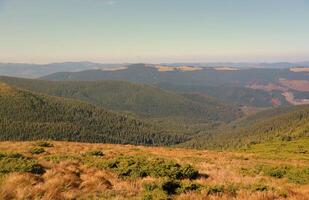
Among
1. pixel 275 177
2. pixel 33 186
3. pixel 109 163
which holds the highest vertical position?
pixel 33 186

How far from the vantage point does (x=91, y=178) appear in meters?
15.4

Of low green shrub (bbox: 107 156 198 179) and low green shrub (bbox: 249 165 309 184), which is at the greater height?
low green shrub (bbox: 107 156 198 179)

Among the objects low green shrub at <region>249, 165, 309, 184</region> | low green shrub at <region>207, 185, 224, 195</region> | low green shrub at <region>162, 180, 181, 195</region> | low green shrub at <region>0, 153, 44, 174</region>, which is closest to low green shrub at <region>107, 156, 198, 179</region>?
low green shrub at <region>162, 180, 181, 195</region>

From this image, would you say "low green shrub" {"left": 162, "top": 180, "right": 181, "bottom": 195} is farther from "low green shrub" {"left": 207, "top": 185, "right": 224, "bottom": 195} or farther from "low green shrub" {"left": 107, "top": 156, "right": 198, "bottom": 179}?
"low green shrub" {"left": 107, "top": 156, "right": 198, "bottom": 179}

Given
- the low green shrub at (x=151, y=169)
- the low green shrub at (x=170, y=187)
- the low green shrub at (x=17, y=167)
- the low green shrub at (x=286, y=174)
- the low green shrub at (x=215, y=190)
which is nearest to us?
the low green shrub at (x=215, y=190)

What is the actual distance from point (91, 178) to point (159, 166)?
17.3 feet

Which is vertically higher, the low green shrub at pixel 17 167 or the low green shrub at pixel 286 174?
the low green shrub at pixel 17 167

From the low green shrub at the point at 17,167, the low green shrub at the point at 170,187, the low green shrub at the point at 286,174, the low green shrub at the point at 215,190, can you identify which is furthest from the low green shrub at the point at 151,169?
the low green shrub at the point at 286,174

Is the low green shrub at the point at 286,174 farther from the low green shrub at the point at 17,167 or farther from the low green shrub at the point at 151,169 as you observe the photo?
the low green shrub at the point at 17,167

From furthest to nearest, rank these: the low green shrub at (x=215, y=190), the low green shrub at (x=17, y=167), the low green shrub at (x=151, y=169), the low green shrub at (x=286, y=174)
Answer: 1. the low green shrub at (x=286, y=174)
2. the low green shrub at (x=151, y=169)
3. the low green shrub at (x=17, y=167)
4. the low green shrub at (x=215, y=190)

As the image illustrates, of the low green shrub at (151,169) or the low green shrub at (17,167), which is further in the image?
the low green shrub at (151,169)

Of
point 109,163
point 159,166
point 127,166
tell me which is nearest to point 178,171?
point 159,166

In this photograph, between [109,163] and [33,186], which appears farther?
[109,163]

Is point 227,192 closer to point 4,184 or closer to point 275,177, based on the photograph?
point 4,184
